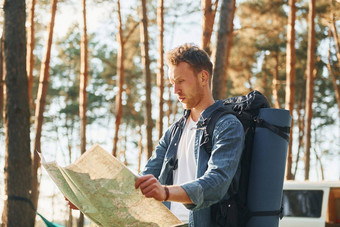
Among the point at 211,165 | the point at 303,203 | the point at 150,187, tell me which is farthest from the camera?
the point at 303,203

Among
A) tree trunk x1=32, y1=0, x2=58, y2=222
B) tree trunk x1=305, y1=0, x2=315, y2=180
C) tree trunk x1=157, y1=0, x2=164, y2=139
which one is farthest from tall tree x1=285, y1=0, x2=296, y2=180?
tree trunk x1=32, y1=0, x2=58, y2=222

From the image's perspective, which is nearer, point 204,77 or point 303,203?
point 204,77

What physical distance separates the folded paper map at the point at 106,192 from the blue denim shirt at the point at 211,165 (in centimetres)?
17

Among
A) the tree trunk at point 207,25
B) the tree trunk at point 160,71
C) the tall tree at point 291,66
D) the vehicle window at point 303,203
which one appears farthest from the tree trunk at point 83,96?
the vehicle window at point 303,203

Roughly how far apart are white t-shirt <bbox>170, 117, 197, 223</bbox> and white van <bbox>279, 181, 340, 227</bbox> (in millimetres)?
7154

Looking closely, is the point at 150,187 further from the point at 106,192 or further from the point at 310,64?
the point at 310,64

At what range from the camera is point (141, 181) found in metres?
2.33

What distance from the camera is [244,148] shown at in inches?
116

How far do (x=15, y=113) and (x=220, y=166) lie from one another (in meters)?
4.37

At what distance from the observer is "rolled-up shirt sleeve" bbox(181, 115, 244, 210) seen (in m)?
2.48

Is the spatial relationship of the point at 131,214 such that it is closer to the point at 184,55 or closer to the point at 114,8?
the point at 184,55

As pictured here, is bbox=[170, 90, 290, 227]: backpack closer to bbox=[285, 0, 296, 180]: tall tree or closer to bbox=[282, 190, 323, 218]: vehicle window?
bbox=[282, 190, 323, 218]: vehicle window

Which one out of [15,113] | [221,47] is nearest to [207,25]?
[221,47]

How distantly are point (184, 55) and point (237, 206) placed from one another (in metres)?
0.76
